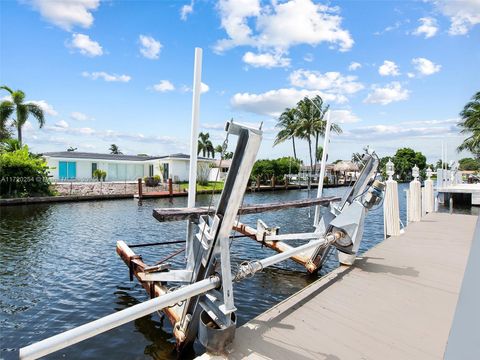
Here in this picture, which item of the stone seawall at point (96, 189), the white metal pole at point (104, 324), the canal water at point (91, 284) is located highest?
the stone seawall at point (96, 189)

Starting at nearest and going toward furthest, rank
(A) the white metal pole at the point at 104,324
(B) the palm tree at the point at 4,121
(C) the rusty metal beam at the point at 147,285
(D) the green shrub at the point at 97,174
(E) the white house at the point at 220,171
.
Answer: (A) the white metal pole at the point at 104,324
(E) the white house at the point at 220,171
(C) the rusty metal beam at the point at 147,285
(B) the palm tree at the point at 4,121
(D) the green shrub at the point at 97,174

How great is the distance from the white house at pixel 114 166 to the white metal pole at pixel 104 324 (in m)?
36.7

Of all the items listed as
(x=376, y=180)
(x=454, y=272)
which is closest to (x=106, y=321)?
(x=376, y=180)

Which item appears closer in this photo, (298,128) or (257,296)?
(257,296)

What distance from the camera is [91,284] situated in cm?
776

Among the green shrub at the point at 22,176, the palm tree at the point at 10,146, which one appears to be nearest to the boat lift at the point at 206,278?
the green shrub at the point at 22,176

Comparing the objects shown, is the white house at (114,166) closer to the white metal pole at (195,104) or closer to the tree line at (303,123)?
the tree line at (303,123)

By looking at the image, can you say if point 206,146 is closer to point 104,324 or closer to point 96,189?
point 96,189

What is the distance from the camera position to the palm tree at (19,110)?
31703 mm

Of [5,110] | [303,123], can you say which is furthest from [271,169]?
[5,110]

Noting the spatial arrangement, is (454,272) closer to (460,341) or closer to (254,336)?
(254,336)

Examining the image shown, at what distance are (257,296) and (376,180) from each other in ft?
10.4

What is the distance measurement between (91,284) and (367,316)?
6.15 meters

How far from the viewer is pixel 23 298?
23.1ft
